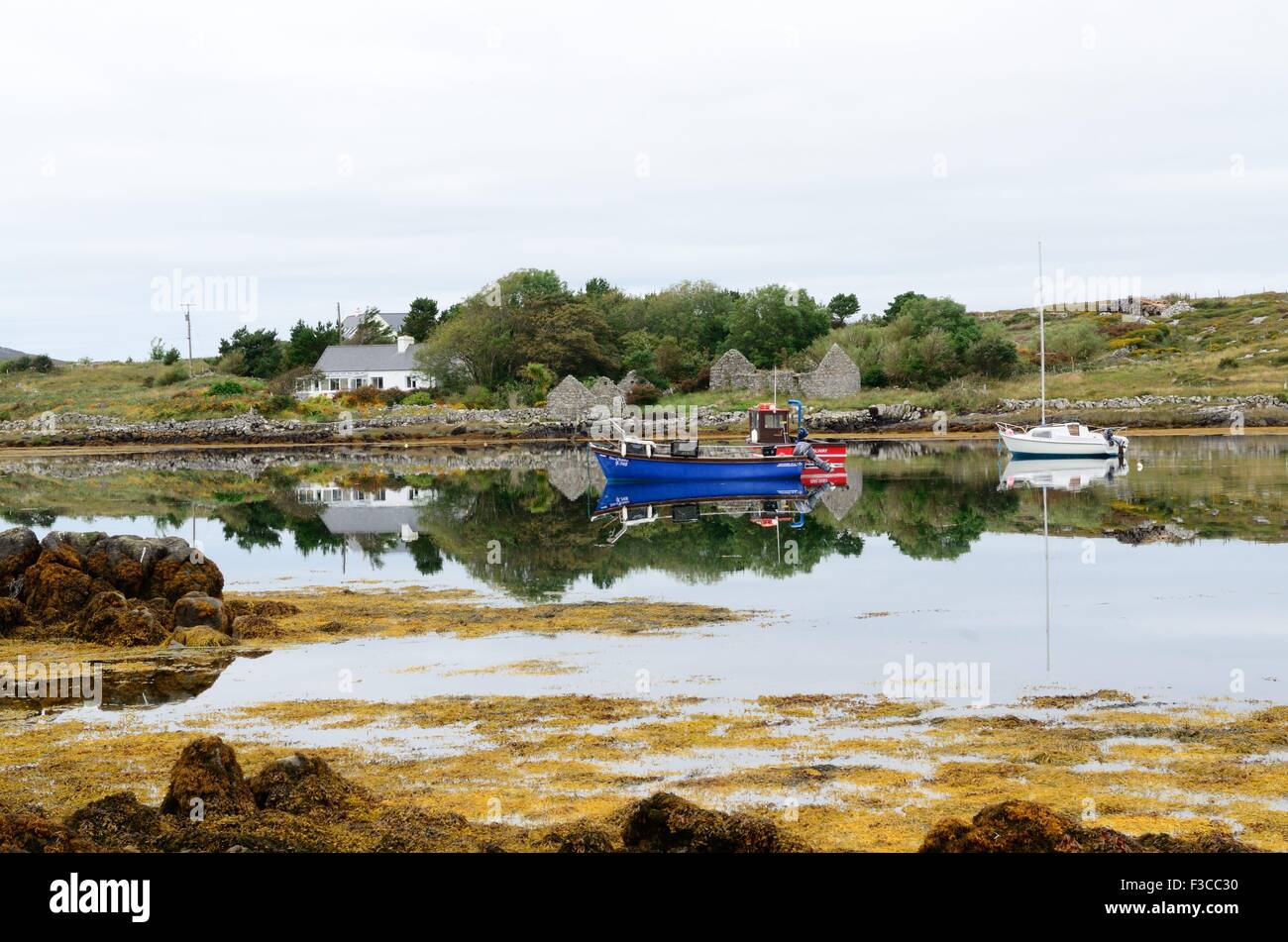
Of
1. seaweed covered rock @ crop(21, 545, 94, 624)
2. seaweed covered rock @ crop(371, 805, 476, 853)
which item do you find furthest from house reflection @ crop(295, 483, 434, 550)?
seaweed covered rock @ crop(371, 805, 476, 853)

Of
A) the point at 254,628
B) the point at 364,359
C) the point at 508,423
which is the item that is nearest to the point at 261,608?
the point at 254,628

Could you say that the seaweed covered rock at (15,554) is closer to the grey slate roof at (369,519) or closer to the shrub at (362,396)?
the grey slate roof at (369,519)

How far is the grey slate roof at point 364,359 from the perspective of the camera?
10206cm

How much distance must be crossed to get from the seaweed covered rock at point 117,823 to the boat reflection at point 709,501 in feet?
64.1

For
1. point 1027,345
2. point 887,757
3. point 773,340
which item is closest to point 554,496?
point 887,757

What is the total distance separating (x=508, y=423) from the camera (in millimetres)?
85375

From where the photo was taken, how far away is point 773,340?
93000mm

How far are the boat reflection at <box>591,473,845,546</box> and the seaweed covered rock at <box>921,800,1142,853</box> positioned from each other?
813 inches

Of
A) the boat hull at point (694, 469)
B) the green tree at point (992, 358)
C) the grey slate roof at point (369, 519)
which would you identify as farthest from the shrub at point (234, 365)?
the grey slate roof at point (369, 519)

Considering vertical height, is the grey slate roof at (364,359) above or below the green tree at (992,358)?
above

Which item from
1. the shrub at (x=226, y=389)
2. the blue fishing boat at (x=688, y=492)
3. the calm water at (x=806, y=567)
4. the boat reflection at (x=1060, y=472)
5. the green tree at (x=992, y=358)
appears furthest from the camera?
the shrub at (x=226, y=389)

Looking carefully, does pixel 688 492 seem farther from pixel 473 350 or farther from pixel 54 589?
pixel 473 350

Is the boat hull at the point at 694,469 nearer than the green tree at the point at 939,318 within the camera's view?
Yes

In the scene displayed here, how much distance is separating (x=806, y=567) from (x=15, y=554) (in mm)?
13024
